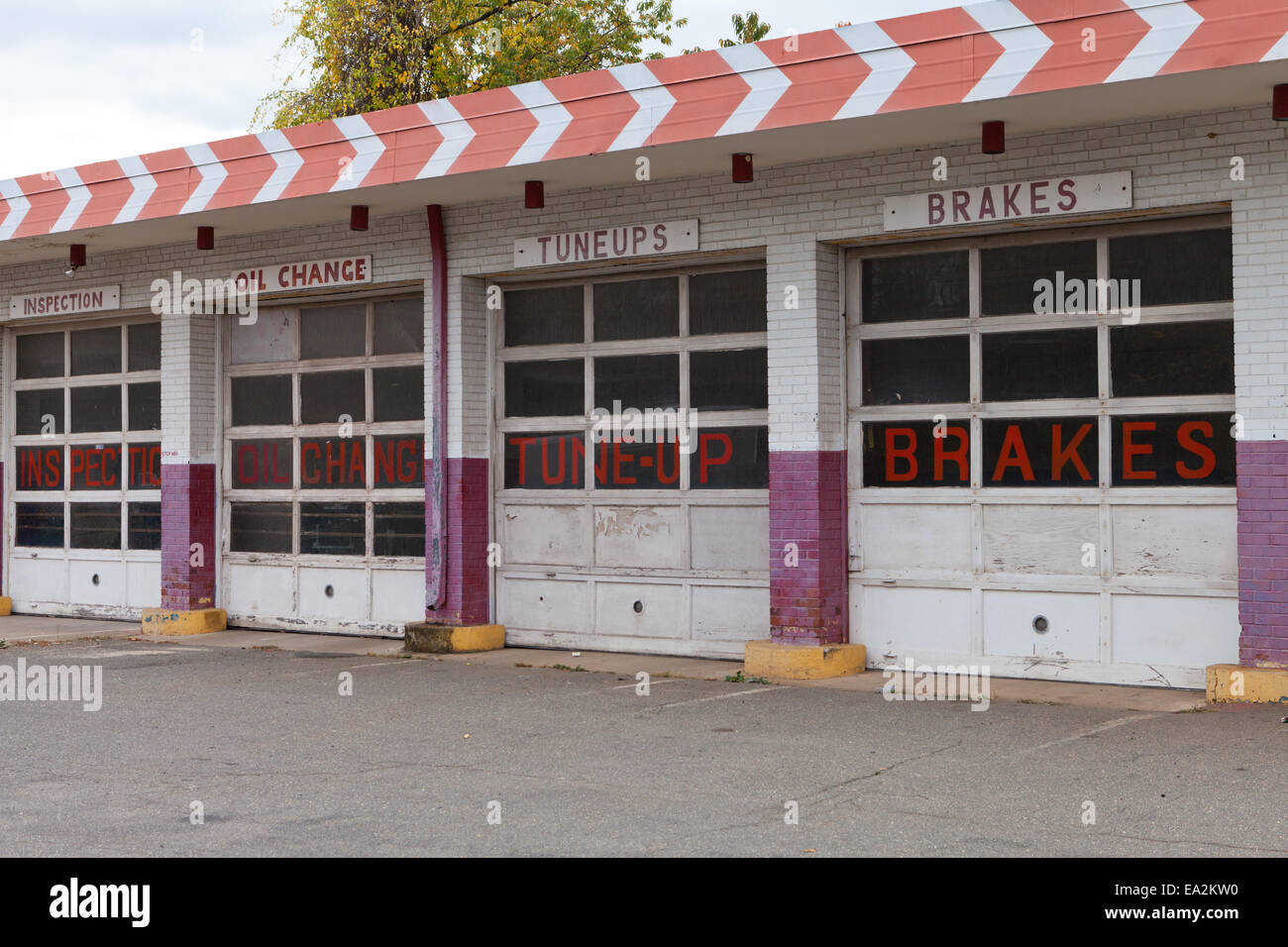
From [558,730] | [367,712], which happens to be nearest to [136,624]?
[367,712]

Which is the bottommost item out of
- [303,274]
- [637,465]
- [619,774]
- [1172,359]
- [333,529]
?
[619,774]

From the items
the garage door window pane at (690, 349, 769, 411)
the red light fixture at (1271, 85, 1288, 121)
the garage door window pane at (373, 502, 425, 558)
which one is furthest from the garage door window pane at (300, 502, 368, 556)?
the red light fixture at (1271, 85, 1288, 121)

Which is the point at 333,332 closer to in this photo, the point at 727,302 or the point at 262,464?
the point at 262,464

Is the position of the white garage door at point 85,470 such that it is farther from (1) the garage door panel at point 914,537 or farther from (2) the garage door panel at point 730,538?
(1) the garage door panel at point 914,537

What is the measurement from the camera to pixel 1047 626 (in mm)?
10125

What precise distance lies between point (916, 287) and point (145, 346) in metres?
8.54

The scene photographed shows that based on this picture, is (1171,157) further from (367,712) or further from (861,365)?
(367,712)

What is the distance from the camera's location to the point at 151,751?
27.0 ft

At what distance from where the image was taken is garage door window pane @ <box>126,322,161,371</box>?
49.8ft

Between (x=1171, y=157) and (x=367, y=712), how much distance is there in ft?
20.5

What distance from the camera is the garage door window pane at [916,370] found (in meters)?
10.5

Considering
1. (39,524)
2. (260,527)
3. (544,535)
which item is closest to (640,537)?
(544,535)

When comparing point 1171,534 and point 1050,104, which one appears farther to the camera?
point 1171,534

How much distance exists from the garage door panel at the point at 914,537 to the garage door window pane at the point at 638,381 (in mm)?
1941
